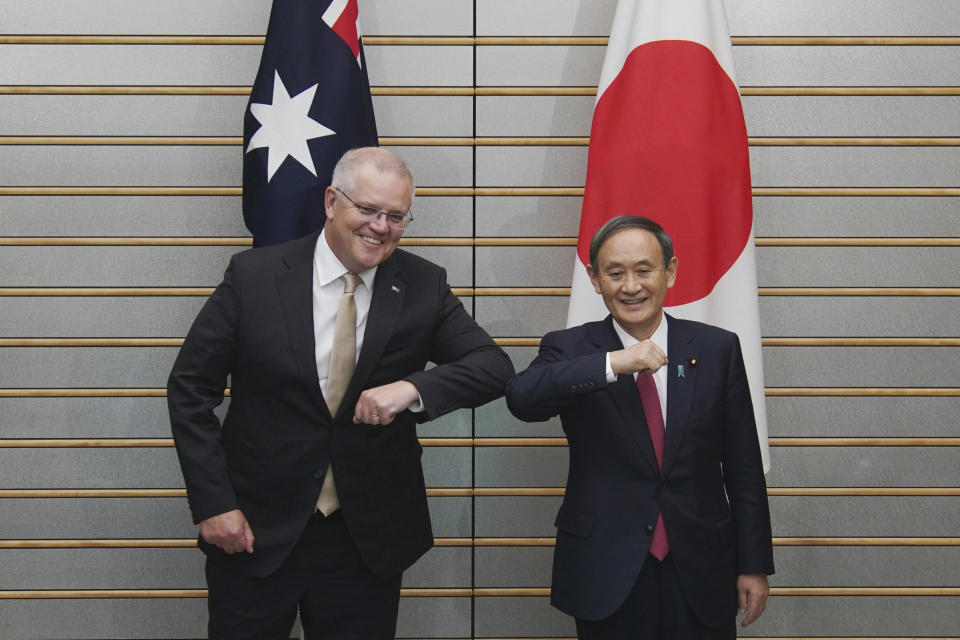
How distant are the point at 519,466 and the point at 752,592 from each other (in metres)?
1.27

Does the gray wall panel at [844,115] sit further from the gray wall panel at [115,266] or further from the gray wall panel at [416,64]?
the gray wall panel at [115,266]

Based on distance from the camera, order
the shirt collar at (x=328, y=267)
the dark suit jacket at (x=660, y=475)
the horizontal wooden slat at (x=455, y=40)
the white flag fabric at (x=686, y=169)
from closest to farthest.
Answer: the dark suit jacket at (x=660, y=475)
the shirt collar at (x=328, y=267)
the white flag fabric at (x=686, y=169)
the horizontal wooden slat at (x=455, y=40)

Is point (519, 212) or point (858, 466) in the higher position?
point (519, 212)

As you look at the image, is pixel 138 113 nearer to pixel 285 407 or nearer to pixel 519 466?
pixel 285 407

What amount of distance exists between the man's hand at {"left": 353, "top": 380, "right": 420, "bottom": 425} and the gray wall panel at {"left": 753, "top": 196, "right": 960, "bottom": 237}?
5.95 feet

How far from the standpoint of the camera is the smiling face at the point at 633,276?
6.46ft

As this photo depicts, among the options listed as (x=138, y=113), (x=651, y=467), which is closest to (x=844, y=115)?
(x=651, y=467)

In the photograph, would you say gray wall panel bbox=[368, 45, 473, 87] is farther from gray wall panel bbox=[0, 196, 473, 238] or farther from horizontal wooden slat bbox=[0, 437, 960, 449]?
horizontal wooden slat bbox=[0, 437, 960, 449]

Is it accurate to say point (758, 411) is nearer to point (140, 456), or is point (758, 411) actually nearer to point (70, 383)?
point (140, 456)

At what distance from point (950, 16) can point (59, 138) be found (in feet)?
11.1

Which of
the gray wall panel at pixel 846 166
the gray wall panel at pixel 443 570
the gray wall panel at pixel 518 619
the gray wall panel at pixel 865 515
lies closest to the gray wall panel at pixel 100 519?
the gray wall panel at pixel 443 570

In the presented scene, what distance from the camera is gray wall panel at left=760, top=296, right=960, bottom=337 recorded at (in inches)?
124

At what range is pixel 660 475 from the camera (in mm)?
1933

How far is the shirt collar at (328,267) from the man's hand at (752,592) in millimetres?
1183
